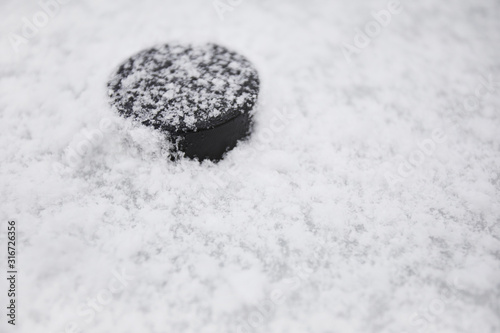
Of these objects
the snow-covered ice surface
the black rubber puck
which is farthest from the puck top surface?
the snow-covered ice surface

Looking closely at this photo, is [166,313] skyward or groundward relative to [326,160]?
groundward

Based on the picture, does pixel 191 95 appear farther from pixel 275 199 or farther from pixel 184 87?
pixel 275 199

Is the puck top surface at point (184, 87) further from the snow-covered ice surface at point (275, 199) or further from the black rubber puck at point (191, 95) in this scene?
the snow-covered ice surface at point (275, 199)

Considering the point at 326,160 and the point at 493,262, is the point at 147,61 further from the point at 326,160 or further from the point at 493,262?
the point at 493,262

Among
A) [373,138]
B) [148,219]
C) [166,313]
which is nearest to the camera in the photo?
[166,313]

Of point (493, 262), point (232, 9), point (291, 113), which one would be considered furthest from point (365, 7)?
point (493, 262)

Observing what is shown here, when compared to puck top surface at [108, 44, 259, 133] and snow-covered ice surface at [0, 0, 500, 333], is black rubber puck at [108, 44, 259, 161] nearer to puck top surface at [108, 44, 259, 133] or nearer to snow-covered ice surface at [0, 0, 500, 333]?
puck top surface at [108, 44, 259, 133]
